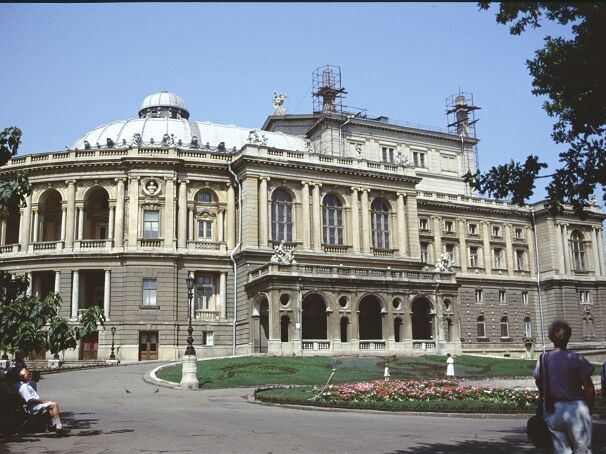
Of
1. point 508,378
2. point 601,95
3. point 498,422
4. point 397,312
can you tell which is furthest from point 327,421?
point 397,312

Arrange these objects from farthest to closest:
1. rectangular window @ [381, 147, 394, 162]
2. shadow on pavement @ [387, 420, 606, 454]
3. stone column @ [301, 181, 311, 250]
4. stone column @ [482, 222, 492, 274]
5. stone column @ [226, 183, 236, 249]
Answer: stone column @ [482, 222, 492, 274]
rectangular window @ [381, 147, 394, 162]
stone column @ [301, 181, 311, 250]
stone column @ [226, 183, 236, 249]
shadow on pavement @ [387, 420, 606, 454]

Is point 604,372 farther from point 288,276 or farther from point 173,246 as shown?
point 173,246

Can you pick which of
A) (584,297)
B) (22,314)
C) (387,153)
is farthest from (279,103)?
(22,314)

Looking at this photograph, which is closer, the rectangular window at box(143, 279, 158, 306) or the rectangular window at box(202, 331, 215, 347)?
the rectangular window at box(143, 279, 158, 306)

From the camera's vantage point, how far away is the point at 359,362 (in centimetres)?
4969

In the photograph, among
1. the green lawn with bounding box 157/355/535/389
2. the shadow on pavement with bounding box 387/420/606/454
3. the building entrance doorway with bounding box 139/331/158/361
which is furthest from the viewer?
the building entrance doorway with bounding box 139/331/158/361

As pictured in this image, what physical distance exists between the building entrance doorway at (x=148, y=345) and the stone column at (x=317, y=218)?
16611 mm

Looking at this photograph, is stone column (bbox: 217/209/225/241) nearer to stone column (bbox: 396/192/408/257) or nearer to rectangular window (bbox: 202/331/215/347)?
rectangular window (bbox: 202/331/215/347)

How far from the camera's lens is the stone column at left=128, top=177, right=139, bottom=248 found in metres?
62.8

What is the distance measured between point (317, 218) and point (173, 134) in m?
16.5

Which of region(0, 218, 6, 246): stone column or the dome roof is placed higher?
the dome roof

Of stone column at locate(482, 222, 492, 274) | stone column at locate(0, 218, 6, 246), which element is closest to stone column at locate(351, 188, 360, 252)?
stone column at locate(482, 222, 492, 274)

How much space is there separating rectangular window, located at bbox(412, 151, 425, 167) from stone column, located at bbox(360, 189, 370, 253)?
17.3m

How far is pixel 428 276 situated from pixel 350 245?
27.8 feet
